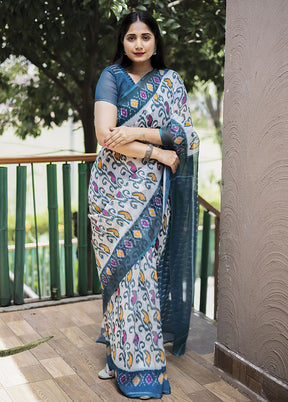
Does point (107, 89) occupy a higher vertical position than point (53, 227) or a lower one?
higher

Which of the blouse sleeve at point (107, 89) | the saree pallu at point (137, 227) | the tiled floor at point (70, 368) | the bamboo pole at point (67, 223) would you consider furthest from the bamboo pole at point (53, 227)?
the blouse sleeve at point (107, 89)

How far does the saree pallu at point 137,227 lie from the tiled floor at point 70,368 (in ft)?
0.41

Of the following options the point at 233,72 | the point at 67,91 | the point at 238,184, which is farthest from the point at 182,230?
the point at 67,91

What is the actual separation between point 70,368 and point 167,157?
1071 millimetres

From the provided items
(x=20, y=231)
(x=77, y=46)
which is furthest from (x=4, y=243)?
(x=77, y=46)

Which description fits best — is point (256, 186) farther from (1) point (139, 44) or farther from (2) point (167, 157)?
(1) point (139, 44)

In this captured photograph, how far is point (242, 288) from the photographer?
7.94ft

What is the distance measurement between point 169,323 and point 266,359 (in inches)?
23.8

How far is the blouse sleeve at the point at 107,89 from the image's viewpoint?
2320 mm

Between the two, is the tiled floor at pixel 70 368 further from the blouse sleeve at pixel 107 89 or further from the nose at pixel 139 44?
the nose at pixel 139 44

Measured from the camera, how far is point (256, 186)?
2.28 m

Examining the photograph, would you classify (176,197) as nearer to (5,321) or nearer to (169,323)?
(169,323)

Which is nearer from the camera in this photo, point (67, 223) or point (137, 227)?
point (137, 227)

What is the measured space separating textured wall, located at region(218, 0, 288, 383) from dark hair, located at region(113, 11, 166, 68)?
0.95 feet
